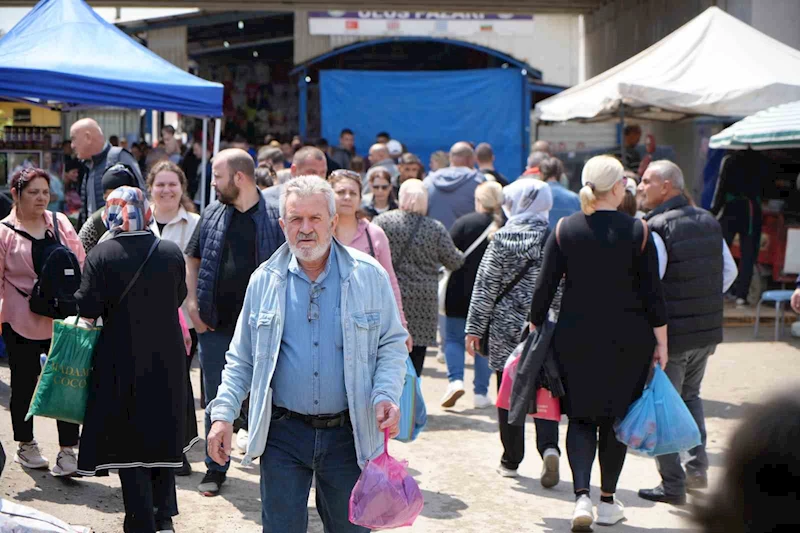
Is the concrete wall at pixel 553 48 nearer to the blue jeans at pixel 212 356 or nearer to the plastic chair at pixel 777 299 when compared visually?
the plastic chair at pixel 777 299

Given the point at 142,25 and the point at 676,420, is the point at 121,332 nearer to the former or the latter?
the point at 676,420

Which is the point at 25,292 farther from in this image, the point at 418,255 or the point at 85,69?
the point at 85,69

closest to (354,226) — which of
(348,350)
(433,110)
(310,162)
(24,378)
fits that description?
(310,162)

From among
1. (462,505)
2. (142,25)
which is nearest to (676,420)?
(462,505)

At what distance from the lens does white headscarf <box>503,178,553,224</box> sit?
6.59 m

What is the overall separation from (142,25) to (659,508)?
1762 cm

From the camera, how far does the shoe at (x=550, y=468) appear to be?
6.45 meters

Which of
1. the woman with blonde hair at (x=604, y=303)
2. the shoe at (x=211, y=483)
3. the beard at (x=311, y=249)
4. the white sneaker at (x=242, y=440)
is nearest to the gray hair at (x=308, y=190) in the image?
the beard at (x=311, y=249)

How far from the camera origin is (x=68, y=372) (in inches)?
208

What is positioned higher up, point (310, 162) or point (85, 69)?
point (85, 69)

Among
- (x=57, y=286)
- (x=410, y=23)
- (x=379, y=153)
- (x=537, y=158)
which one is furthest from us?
(x=410, y=23)

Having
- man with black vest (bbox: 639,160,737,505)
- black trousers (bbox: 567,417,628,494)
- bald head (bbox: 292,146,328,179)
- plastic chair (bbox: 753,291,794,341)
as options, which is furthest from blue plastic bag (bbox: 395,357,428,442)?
plastic chair (bbox: 753,291,794,341)

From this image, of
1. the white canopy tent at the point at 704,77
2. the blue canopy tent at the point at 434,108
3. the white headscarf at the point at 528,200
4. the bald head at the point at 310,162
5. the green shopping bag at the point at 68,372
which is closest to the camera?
the green shopping bag at the point at 68,372

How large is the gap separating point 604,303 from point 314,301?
209 cm
